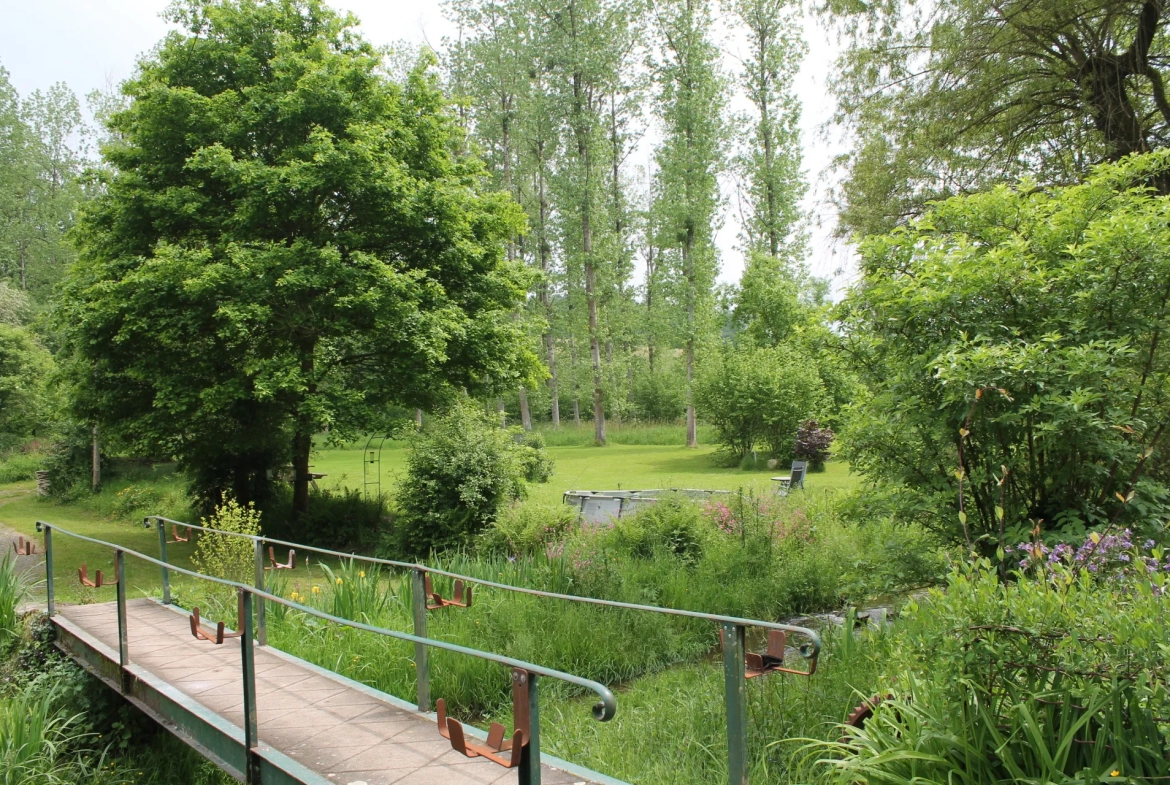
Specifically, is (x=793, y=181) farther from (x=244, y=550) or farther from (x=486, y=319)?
(x=244, y=550)

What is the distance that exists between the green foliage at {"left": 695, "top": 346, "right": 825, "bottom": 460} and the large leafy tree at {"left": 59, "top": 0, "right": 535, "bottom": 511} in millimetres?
8746

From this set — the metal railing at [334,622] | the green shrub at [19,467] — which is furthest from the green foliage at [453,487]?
the green shrub at [19,467]

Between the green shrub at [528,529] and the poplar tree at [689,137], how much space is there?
17.9 metres

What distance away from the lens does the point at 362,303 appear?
13031 millimetres

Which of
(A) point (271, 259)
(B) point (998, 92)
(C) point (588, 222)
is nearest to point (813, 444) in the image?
(B) point (998, 92)

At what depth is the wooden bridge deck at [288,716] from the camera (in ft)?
12.7

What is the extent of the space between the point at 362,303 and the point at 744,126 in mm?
23526

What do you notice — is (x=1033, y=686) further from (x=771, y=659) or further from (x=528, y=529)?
(x=528, y=529)

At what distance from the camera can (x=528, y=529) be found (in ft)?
34.7

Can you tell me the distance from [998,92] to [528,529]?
8791 millimetres

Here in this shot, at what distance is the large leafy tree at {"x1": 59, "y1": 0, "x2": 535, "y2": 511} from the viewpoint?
12812 millimetres

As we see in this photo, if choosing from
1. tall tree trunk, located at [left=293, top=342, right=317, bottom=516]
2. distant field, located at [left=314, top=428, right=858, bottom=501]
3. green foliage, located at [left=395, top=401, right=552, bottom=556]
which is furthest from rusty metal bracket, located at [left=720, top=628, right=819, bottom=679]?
tall tree trunk, located at [left=293, top=342, right=317, bottom=516]

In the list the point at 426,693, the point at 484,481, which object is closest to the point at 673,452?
the point at 484,481

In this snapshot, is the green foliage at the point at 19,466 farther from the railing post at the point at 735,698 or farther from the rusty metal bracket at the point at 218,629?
the railing post at the point at 735,698
